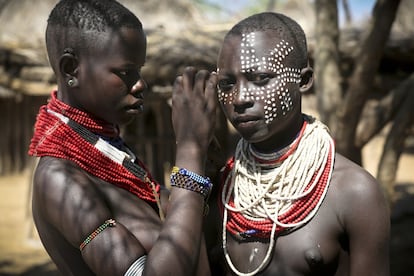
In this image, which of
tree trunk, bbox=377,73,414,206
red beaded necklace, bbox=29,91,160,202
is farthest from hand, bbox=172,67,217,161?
tree trunk, bbox=377,73,414,206

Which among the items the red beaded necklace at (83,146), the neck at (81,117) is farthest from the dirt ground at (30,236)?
the neck at (81,117)

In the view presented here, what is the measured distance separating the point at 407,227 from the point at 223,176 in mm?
6237

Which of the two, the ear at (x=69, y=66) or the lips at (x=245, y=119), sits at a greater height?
the ear at (x=69, y=66)

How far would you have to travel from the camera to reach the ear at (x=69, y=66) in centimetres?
194

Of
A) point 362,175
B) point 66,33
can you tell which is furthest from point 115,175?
point 362,175

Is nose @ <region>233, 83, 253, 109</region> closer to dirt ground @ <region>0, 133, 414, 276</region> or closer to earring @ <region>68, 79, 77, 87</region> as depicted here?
earring @ <region>68, 79, 77, 87</region>

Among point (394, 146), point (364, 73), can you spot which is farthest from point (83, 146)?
point (394, 146)

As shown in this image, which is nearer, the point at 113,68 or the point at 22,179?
the point at 113,68

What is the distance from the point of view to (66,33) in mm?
1964

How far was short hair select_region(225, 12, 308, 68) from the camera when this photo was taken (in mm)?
2010

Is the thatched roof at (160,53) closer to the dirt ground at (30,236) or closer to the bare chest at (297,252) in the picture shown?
the dirt ground at (30,236)

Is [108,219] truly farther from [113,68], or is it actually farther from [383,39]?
[383,39]

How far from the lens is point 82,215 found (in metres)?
1.72

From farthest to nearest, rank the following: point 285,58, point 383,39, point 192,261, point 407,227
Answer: point 407,227
point 383,39
point 285,58
point 192,261
